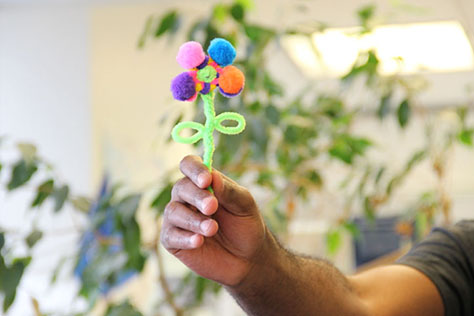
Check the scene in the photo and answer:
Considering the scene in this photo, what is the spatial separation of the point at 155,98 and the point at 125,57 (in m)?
0.30

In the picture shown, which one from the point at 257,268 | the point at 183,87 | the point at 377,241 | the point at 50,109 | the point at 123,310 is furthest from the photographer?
the point at 377,241

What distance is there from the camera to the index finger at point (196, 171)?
2.26 feet

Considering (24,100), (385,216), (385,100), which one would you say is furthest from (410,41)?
(24,100)

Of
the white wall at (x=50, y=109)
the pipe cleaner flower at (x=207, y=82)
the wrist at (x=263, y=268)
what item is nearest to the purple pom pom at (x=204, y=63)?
the pipe cleaner flower at (x=207, y=82)

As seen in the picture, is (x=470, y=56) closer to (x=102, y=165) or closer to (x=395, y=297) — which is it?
(x=102, y=165)

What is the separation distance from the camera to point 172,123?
63.9 inches

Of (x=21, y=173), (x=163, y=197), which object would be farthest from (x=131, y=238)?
(x=21, y=173)

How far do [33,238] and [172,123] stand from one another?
454mm

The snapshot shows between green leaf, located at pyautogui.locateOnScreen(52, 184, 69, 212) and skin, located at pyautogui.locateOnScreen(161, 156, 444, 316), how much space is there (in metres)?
0.58

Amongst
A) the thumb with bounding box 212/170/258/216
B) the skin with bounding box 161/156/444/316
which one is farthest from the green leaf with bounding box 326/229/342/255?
the thumb with bounding box 212/170/258/216

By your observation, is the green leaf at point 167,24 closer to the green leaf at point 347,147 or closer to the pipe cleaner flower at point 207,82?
the green leaf at point 347,147

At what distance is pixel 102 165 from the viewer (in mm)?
2973

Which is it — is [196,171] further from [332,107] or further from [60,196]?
[332,107]

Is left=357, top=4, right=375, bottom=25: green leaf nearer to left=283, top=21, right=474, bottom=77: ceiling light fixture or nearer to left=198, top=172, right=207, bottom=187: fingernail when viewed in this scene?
left=283, top=21, right=474, bottom=77: ceiling light fixture
